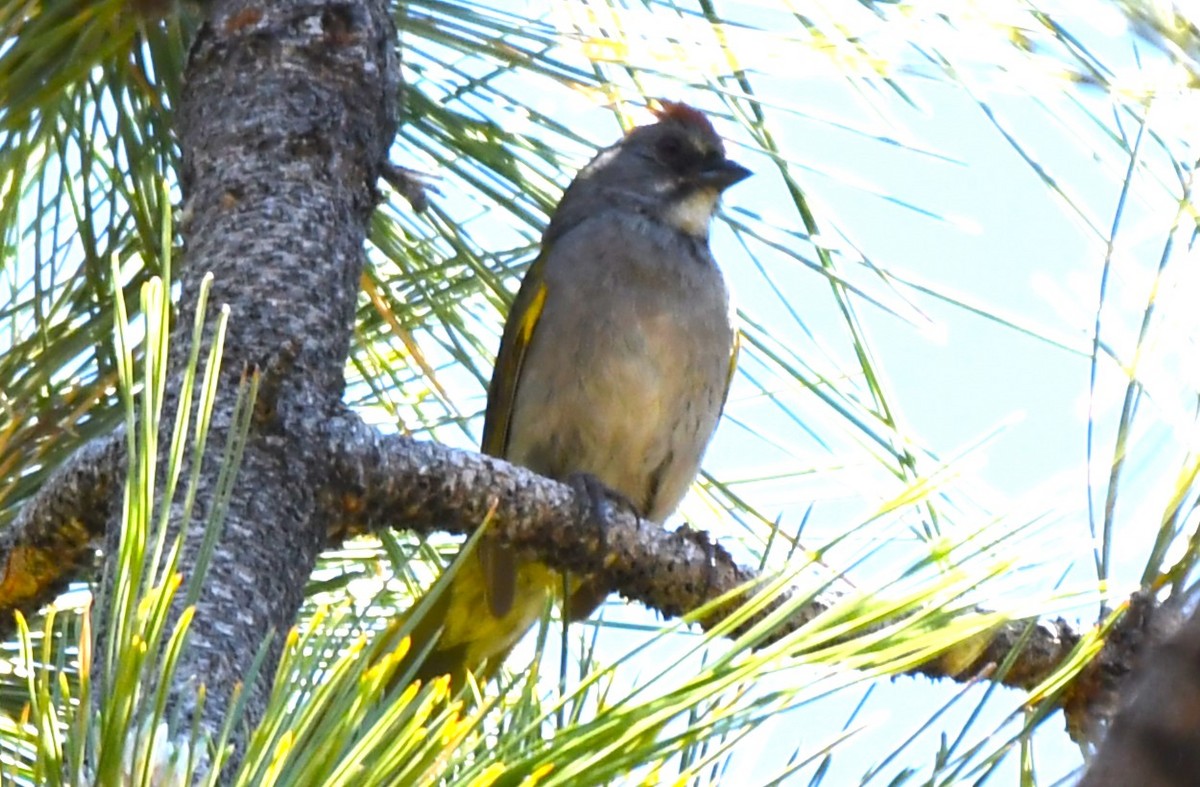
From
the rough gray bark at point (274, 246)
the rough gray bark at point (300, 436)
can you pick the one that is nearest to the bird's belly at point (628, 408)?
the rough gray bark at point (300, 436)

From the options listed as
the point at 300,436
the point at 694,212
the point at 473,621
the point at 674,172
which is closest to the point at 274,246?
the point at 300,436

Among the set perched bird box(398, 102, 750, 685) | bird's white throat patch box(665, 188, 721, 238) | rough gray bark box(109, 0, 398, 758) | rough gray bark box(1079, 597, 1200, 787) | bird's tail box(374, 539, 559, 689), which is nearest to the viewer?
rough gray bark box(1079, 597, 1200, 787)

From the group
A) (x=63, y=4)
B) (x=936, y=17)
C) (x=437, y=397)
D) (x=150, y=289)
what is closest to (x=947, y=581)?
(x=150, y=289)

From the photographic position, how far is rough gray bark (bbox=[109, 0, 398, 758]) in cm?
171

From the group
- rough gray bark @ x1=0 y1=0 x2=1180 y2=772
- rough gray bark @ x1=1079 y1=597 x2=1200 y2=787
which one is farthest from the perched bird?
rough gray bark @ x1=1079 y1=597 x2=1200 y2=787

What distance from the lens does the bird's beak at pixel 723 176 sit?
157 inches

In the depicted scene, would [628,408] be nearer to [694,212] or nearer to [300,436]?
[694,212]

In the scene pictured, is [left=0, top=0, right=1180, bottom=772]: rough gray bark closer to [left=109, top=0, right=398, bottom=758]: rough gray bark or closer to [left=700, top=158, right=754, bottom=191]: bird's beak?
[left=109, top=0, right=398, bottom=758]: rough gray bark

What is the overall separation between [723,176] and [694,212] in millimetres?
129

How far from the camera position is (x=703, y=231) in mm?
3924

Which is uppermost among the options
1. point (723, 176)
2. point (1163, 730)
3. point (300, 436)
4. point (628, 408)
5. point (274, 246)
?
point (723, 176)

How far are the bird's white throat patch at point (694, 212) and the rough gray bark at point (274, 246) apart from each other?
174 centimetres

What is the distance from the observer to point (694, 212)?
3.96 metres

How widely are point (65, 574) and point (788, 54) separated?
1159mm
